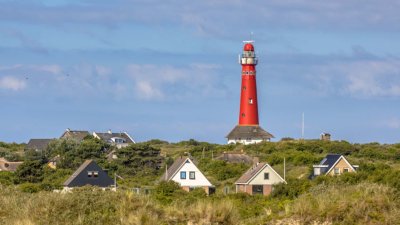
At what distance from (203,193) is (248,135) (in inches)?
1695

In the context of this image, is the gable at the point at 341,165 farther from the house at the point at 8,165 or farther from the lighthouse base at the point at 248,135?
the lighthouse base at the point at 248,135

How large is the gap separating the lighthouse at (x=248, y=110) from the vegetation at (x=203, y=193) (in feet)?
11.2

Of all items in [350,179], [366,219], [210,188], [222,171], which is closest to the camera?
[366,219]

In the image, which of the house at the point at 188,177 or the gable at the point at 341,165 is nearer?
the house at the point at 188,177

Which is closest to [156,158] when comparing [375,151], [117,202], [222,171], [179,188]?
[222,171]

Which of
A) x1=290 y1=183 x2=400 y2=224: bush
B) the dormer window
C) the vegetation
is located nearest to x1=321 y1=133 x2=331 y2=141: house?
the vegetation

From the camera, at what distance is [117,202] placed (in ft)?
77.6

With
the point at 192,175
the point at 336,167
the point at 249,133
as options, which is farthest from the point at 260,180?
the point at 249,133

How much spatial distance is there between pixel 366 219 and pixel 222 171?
41.0m

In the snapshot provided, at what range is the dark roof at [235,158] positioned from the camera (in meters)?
71.3

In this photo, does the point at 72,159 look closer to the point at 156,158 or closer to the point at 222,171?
the point at 156,158

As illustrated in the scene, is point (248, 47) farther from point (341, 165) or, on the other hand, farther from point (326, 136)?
point (341, 165)

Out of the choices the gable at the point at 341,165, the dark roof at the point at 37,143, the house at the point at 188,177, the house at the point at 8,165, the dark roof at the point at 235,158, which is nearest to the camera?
the house at the point at 188,177

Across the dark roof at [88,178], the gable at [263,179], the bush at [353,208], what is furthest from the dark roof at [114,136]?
the bush at [353,208]
